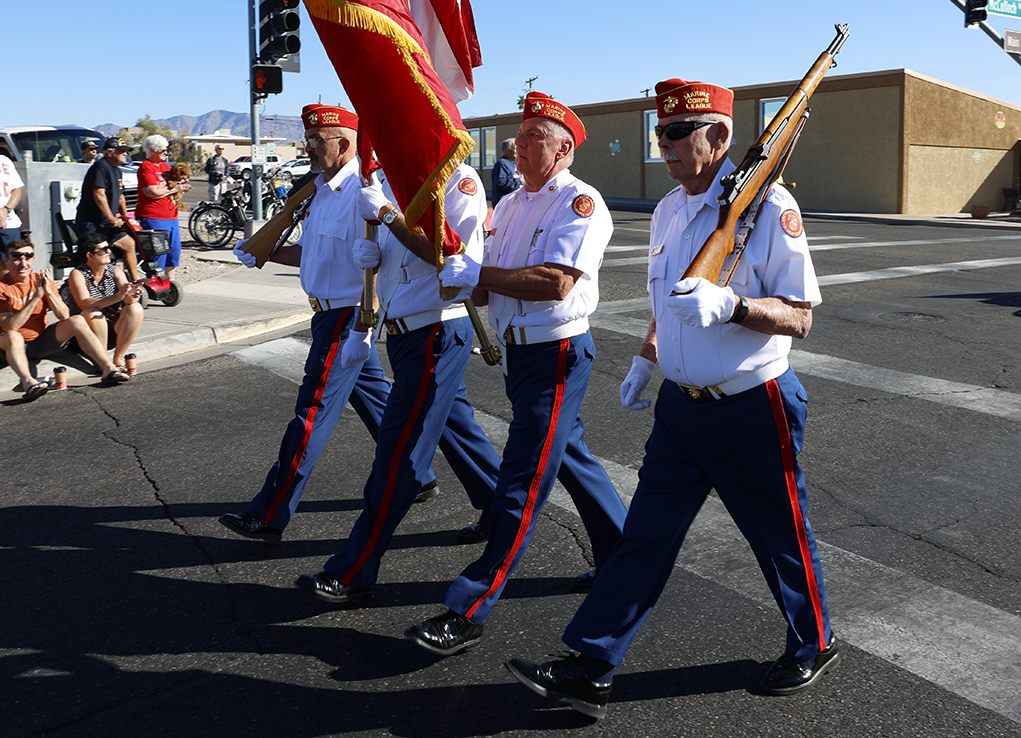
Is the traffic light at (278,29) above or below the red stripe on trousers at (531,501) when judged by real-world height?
above

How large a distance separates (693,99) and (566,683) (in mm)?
1886

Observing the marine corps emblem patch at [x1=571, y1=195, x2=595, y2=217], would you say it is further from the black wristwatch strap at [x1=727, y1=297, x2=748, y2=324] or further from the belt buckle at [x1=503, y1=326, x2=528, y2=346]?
the black wristwatch strap at [x1=727, y1=297, x2=748, y2=324]

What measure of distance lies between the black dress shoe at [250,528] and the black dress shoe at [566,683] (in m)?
1.74

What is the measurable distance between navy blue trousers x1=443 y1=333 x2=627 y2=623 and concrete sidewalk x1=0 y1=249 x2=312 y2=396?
5.58 meters

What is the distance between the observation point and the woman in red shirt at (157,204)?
11.4m

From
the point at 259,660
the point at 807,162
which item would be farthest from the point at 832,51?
the point at 807,162

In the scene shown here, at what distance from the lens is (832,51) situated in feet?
10.1

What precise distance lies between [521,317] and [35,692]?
2120mm

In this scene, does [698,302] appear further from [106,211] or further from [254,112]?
[254,112]

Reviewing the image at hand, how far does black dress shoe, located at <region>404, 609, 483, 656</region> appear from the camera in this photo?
328 centimetres

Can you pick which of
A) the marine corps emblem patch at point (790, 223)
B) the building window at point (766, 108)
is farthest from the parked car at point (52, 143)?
the building window at point (766, 108)

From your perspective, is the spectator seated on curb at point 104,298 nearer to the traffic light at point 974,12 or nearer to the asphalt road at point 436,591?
the asphalt road at point 436,591

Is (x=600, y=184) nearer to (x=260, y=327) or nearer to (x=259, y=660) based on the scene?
(x=260, y=327)

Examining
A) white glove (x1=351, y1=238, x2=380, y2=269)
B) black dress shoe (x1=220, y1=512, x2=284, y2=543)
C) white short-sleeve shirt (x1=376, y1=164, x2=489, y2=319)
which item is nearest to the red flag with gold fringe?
white short-sleeve shirt (x1=376, y1=164, x2=489, y2=319)
